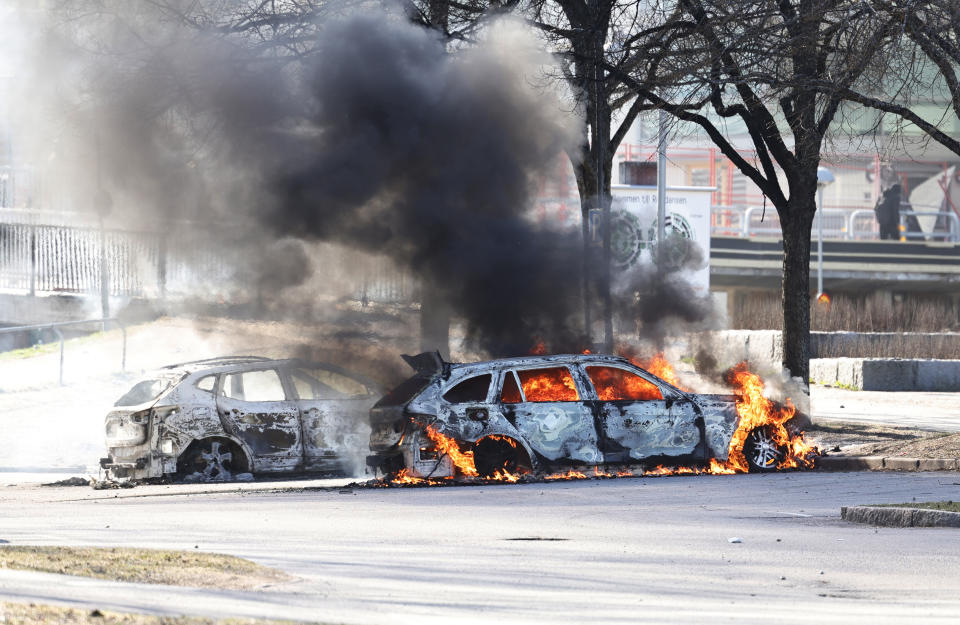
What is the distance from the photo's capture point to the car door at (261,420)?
12.3 meters

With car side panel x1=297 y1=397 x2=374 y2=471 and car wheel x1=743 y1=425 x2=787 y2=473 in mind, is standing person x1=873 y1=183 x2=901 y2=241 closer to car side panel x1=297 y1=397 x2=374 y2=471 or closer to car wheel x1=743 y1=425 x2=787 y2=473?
car wheel x1=743 y1=425 x2=787 y2=473

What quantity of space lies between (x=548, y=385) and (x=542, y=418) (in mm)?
390

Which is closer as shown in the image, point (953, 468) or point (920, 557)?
point (920, 557)

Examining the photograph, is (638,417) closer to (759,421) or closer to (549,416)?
(549,416)

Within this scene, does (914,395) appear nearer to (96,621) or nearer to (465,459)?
(465,459)

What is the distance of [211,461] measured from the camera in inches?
484

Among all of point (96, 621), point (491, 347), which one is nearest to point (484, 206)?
point (491, 347)

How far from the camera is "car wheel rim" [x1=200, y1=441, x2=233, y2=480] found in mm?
12258

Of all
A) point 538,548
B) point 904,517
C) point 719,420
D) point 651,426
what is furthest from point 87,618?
point 719,420

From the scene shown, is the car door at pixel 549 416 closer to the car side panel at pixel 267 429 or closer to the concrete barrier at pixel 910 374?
the car side panel at pixel 267 429

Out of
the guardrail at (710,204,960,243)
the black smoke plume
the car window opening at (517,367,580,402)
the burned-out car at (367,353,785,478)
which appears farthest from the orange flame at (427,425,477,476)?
the guardrail at (710,204,960,243)

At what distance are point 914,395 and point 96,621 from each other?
60.8ft

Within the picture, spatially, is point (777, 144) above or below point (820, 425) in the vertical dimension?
above

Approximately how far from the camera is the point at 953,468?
1284 cm
